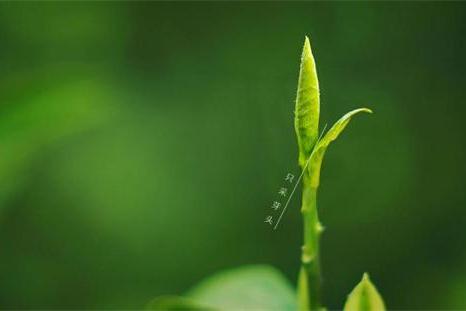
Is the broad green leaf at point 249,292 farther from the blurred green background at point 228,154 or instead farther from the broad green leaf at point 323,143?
the blurred green background at point 228,154

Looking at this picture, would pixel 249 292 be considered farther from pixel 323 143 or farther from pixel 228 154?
pixel 228 154

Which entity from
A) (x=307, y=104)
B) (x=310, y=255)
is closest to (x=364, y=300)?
(x=310, y=255)

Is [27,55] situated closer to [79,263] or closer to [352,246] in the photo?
[79,263]

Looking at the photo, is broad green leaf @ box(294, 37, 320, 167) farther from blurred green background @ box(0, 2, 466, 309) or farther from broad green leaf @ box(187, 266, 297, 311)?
blurred green background @ box(0, 2, 466, 309)

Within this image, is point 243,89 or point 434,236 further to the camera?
point 243,89

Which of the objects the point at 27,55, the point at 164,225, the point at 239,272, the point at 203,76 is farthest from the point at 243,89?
the point at 239,272

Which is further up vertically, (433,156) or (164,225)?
(433,156)
